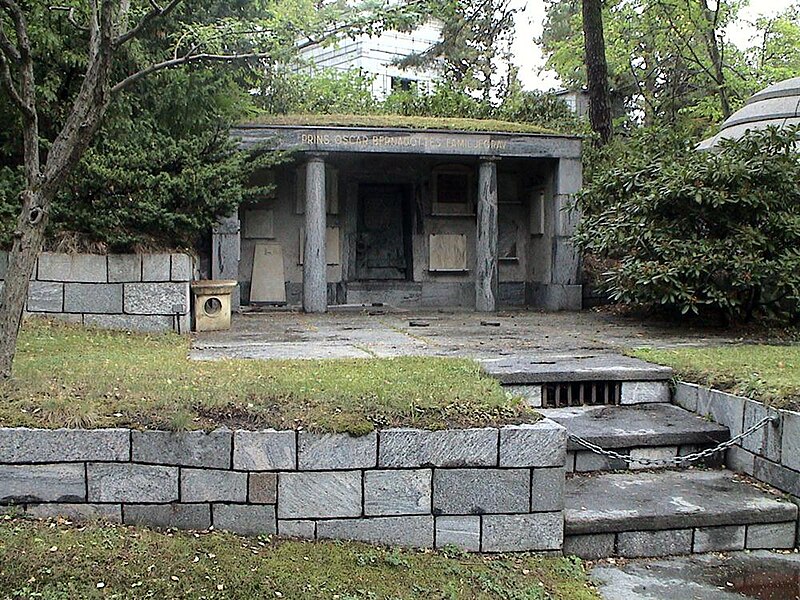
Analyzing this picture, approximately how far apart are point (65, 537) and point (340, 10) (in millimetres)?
3635

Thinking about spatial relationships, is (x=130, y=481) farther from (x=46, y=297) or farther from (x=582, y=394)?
(x=46, y=297)

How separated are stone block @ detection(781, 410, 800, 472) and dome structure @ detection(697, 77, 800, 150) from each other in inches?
271

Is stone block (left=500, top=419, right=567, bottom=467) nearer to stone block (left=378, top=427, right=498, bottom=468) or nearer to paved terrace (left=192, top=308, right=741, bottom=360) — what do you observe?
stone block (left=378, top=427, right=498, bottom=468)

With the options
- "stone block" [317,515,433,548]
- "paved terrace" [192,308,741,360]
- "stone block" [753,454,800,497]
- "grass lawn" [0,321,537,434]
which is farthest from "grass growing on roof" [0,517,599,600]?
"paved terrace" [192,308,741,360]

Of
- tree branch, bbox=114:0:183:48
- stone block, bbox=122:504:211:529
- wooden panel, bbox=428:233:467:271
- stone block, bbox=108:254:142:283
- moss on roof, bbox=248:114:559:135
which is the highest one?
moss on roof, bbox=248:114:559:135

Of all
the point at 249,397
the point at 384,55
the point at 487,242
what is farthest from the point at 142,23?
the point at 384,55

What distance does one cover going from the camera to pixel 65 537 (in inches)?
142

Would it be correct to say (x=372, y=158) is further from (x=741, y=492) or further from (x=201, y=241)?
(x=741, y=492)

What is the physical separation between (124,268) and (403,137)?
16.0 feet

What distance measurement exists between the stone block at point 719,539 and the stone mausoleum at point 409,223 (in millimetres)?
7394

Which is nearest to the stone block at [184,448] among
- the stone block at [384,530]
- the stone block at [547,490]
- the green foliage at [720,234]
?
the stone block at [384,530]

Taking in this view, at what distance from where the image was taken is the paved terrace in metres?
6.77

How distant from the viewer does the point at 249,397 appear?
4191 mm

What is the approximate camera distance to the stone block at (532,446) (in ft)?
13.1
